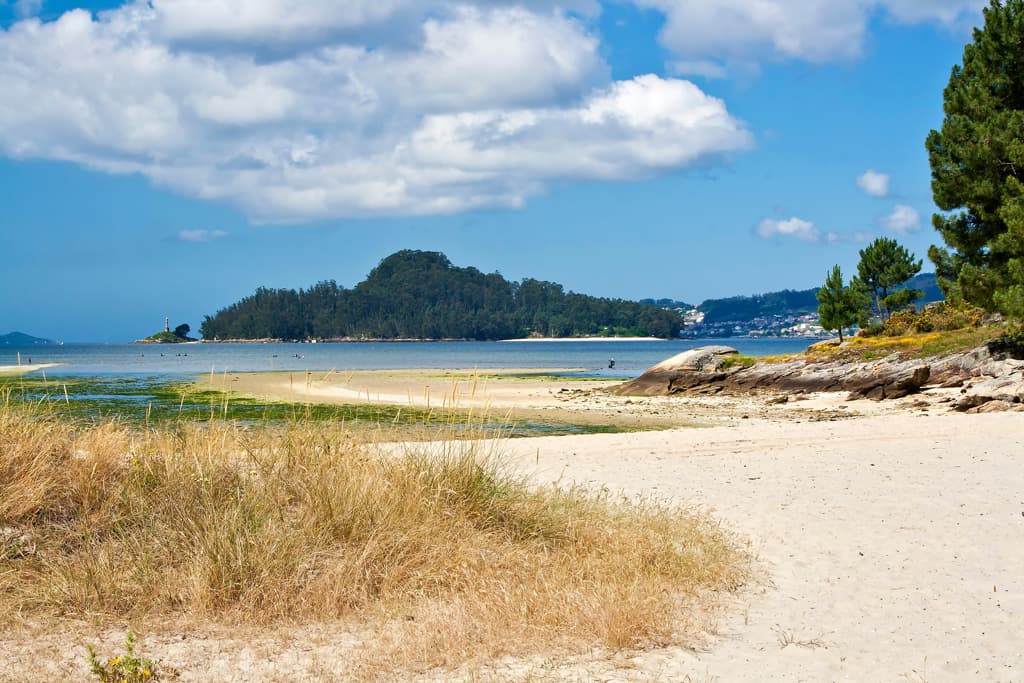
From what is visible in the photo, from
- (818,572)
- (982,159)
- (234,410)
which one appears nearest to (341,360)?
(234,410)

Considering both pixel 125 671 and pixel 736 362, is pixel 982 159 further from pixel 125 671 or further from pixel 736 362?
pixel 125 671

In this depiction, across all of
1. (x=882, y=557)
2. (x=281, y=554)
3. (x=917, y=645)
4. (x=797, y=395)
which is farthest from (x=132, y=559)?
(x=797, y=395)

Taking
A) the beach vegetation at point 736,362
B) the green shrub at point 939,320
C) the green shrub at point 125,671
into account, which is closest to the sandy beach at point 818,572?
the green shrub at point 125,671

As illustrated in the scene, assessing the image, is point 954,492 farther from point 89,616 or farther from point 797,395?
point 797,395

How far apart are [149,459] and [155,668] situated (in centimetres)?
264

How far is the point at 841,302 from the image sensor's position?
49094 millimetres

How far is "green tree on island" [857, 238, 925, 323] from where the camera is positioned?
4788cm

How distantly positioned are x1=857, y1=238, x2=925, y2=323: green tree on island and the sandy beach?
35.1m

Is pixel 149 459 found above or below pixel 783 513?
above

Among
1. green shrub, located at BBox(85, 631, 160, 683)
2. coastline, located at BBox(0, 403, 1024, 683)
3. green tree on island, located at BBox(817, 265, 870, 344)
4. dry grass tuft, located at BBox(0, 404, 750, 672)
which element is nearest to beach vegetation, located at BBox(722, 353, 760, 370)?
green tree on island, located at BBox(817, 265, 870, 344)

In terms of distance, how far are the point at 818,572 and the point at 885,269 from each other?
148 feet

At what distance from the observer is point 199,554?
5.88 meters

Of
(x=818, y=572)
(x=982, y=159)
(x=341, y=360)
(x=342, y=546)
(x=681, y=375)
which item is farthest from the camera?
(x=341, y=360)

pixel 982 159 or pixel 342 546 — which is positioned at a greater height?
pixel 982 159
